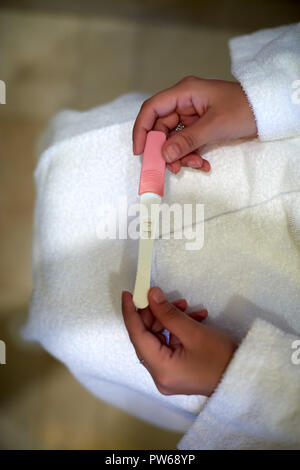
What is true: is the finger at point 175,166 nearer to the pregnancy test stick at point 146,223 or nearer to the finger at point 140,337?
the pregnancy test stick at point 146,223

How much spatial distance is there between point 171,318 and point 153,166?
167 mm

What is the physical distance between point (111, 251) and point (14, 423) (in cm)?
49

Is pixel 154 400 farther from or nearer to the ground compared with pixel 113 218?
nearer to the ground

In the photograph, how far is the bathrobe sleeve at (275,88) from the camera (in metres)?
0.43

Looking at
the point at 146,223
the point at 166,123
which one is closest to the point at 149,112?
the point at 166,123

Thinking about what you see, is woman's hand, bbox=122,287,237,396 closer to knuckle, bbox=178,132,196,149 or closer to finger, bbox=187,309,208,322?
finger, bbox=187,309,208,322

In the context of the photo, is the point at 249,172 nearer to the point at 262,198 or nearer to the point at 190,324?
the point at 262,198

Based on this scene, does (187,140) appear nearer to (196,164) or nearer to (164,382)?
(196,164)

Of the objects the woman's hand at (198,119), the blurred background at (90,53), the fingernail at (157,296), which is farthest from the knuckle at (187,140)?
the blurred background at (90,53)

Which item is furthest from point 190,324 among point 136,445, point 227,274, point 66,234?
point 136,445

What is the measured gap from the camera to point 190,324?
40cm

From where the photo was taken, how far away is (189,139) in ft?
1.42

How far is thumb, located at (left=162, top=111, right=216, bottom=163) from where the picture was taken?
1.39 ft

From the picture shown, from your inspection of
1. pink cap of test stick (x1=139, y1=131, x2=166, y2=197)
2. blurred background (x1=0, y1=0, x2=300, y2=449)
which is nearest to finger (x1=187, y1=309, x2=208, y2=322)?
pink cap of test stick (x1=139, y1=131, x2=166, y2=197)
